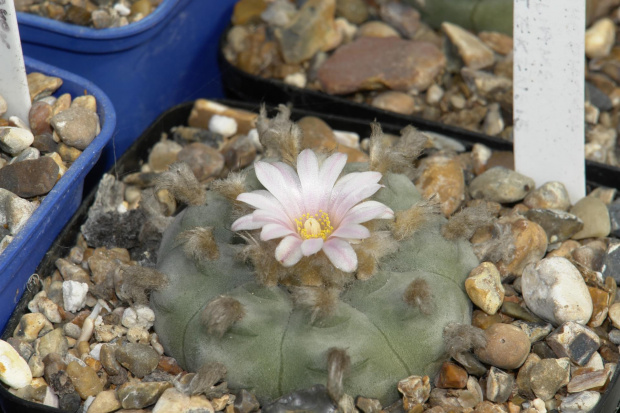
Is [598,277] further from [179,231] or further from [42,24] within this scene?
[42,24]

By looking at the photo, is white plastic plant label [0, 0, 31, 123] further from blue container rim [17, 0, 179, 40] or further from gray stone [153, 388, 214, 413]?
gray stone [153, 388, 214, 413]

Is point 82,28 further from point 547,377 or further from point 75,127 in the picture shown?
point 547,377

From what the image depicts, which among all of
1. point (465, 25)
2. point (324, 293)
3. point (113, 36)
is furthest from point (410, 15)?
point (324, 293)

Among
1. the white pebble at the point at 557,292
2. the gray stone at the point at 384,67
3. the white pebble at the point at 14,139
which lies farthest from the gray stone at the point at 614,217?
the white pebble at the point at 14,139

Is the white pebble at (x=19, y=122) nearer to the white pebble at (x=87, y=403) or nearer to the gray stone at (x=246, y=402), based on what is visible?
the white pebble at (x=87, y=403)

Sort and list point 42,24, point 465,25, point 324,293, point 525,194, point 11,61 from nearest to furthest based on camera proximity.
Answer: point 324,293
point 11,61
point 525,194
point 42,24
point 465,25

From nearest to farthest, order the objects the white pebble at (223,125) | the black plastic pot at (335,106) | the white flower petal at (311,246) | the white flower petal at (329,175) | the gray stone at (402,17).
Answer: the white flower petal at (311,246)
the white flower petal at (329,175)
the black plastic pot at (335,106)
the white pebble at (223,125)
the gray stone at (402,17)
